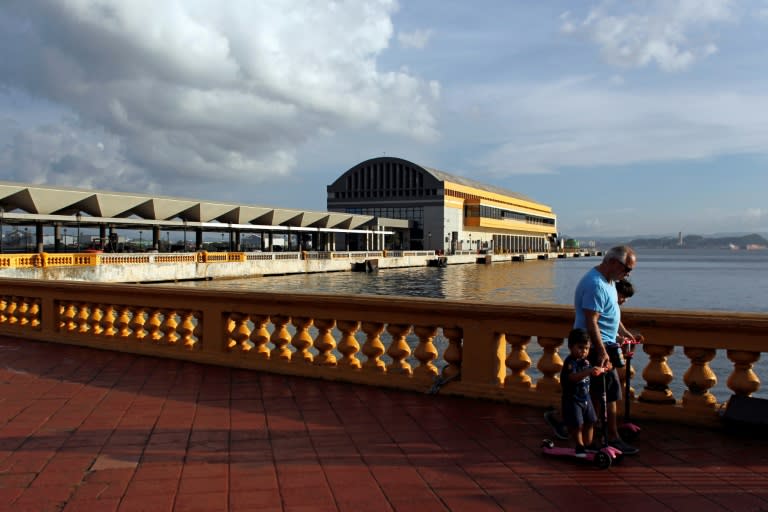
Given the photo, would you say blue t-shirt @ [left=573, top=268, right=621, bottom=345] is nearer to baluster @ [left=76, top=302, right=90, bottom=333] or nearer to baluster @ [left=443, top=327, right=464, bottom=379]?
baluster @ [left=443, top=327, right=464, bottom=379]

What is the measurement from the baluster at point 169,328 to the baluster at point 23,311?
3.13 metres

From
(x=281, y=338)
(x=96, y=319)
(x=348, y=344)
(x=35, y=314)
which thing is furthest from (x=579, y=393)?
(x=35, y=314)

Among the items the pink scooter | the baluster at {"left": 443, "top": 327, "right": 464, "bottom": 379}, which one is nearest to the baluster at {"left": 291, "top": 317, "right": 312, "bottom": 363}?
the baluster at {"left": 443, "top": 327, "right": 464, "bottom": 379}

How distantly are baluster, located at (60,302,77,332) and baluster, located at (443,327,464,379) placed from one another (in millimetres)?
5867

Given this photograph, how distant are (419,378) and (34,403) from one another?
3606mm

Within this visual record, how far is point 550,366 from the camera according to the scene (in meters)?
5.67

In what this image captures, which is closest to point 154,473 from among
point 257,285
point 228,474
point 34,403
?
point 228,474

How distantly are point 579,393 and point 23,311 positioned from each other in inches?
345

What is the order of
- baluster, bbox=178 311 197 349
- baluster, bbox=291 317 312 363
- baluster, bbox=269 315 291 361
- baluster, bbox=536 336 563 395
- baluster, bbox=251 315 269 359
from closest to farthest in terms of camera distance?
1. baluster, bbox=536 336 563 395
2. baluster, bbox=291 317 312 363
3. baluster, bbox=269 315 291 361
4. baluster, bbox=251 315 269 359
5. baluster, bbox=178 311 197 349

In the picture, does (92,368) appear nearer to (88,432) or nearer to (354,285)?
(88,432)

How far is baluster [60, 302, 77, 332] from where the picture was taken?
8.99 m

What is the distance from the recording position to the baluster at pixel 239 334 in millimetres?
7330

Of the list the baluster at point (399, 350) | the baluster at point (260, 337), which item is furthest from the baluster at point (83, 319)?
the baluster at point (399, 350)

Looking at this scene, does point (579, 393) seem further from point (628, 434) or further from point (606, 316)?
point (628, 434)
